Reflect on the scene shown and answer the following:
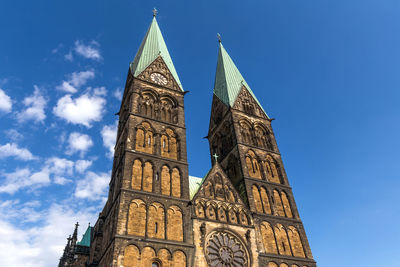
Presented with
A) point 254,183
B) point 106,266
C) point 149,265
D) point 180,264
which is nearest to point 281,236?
point 254,183

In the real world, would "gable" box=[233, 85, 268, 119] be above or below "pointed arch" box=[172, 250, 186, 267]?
above

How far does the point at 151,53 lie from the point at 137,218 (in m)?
19.7

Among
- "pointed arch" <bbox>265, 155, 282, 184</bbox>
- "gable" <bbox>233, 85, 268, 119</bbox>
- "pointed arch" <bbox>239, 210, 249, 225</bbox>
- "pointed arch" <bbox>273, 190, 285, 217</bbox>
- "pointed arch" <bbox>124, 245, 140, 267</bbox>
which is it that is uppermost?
"gable" <bbox>233, 85, 268, 119</bbox>

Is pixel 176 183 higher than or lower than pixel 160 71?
lower

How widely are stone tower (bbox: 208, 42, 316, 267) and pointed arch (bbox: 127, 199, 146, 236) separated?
332 inches

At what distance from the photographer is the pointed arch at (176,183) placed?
947 inches

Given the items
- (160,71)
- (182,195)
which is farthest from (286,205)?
(160,71)

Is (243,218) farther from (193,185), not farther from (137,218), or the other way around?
(137,218)

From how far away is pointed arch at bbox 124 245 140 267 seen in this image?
19078 millimetres

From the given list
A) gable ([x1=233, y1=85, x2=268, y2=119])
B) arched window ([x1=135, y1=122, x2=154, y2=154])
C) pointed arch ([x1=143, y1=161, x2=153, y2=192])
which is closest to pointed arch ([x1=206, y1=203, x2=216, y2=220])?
pointed arch ([x1=143, y1=161, x2=153, y2=192])

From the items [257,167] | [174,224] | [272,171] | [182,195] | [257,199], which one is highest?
[257,167]

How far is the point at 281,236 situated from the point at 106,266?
1314 centimetres

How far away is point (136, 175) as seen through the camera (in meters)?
23.6

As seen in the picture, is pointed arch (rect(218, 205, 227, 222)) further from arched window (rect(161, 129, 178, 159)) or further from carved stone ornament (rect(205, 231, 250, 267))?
arched window (rect(161, 129, 178, 159))
